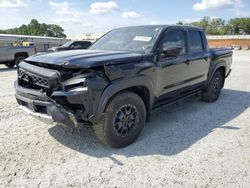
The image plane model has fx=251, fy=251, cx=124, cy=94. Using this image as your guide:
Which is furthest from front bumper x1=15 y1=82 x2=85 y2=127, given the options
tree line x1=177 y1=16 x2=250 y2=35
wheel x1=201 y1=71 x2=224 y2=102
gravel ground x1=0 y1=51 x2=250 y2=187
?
tree line x1=177 y1=16 x2=250 y2=35

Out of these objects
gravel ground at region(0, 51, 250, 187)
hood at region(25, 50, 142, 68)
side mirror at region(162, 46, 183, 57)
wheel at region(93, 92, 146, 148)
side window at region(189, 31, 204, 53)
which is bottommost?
gravel ground at region(0, 51, 250, 187)

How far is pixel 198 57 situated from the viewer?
17.6 feet

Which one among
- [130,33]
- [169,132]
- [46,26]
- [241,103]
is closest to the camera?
[169,132]

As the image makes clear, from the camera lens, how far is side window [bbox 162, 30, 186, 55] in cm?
443

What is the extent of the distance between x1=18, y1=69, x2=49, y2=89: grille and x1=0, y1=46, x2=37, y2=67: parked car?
10457 mm

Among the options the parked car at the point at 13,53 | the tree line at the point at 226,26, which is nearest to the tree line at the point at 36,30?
the tree line at the point at 226,26

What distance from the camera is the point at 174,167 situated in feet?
10.9

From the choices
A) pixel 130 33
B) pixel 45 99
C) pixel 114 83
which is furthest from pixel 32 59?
pixel 130 33

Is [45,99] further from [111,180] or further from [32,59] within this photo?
[111,180]

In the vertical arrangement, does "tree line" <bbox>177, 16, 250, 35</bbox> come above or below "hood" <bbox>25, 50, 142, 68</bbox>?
above

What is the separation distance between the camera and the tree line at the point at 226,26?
315ft

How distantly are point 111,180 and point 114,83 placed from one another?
124 cm

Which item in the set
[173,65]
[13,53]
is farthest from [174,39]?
[13,53]

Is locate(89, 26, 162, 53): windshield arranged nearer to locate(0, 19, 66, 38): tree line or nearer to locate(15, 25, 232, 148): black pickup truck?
locate(15, 25, 232, 148): black pickup truck
